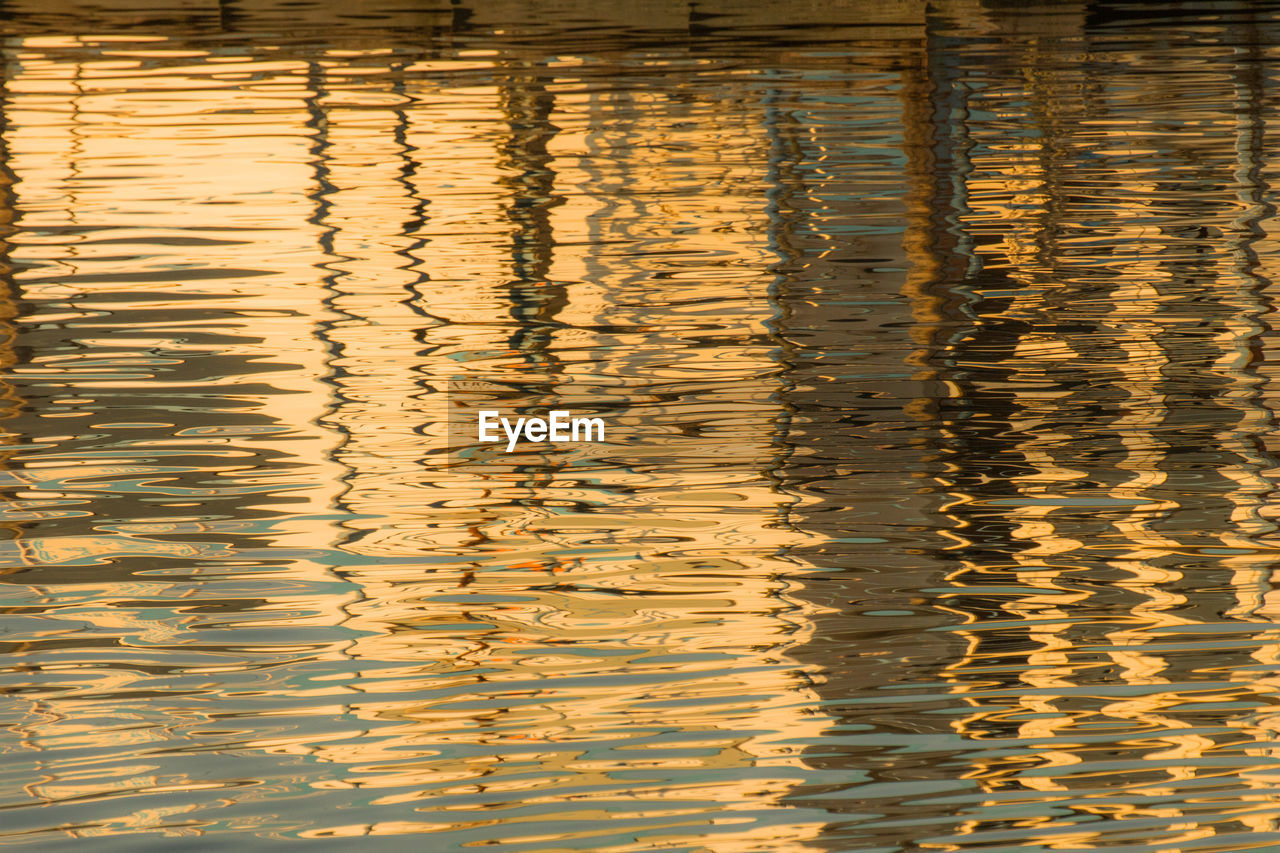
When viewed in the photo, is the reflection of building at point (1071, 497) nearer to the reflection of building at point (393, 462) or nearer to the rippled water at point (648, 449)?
the rippled water at point (648, 449)

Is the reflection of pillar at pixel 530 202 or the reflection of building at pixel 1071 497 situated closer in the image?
the reflection of building at pixel 1071 497

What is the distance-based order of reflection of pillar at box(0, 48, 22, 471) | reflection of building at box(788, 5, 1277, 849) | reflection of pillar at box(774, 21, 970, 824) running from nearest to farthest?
1. reflection of building at box(788, 5, 1277, 849)
2. reflection of pillar at box(774, 21, 970, 824)
3. reflection of pillar at box(0, 48, 22, 471)

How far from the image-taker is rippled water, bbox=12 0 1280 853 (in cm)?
140

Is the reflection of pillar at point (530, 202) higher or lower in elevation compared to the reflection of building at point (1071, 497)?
higher

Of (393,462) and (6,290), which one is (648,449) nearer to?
(393,462)

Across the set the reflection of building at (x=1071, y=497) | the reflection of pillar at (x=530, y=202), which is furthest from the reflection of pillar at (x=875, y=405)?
the reflection of pillar at (x=530, y=202)

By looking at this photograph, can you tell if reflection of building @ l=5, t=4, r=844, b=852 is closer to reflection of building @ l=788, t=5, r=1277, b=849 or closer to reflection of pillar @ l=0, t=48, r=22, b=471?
reflection of pillar @ l=0, t=48, r=22, b=471

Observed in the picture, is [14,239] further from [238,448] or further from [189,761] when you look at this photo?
[189,761]

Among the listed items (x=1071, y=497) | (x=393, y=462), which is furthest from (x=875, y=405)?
(x=393, y=462)

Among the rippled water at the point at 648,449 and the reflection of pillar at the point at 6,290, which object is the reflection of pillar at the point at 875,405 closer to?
the rippled water at the point at 648,449

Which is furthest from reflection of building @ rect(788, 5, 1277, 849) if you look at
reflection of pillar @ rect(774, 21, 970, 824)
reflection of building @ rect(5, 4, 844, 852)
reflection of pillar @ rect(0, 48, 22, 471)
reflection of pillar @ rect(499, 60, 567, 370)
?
reflection of pillar @ rect(0, 48, 22, 471)

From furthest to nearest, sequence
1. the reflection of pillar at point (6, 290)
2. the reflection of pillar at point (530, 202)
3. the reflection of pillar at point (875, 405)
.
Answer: the reflection of pillar at point (530, 202) → the reflection of pillar at point (6, 290) → the reflection of pillar at point (875, 405)

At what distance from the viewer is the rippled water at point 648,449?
4.58 feet

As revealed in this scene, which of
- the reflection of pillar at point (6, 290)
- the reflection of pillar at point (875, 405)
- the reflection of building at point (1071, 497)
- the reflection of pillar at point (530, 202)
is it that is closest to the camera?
the reflection of building at point (1071, 497)
